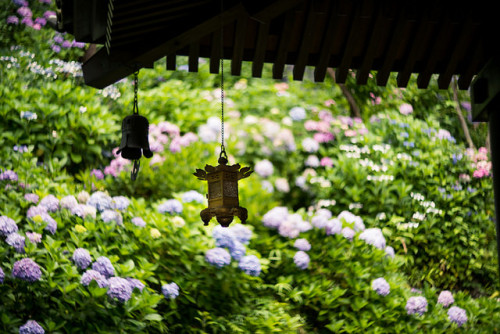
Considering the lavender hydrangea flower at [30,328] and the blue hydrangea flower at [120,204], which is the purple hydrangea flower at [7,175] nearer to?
the blue hydrangea flower at [120,204]

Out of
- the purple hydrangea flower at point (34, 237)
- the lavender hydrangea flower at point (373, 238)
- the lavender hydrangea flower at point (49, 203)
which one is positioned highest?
the lavender hydrangea flower at point (49, 203)

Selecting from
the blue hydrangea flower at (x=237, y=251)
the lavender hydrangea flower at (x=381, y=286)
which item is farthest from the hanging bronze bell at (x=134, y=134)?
the lavender hydrangea flower at (x=381, y=286)

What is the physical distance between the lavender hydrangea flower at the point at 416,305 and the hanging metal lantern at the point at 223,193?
8.34ft

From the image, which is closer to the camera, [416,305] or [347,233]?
[416,305]

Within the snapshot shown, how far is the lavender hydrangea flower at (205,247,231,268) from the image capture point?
4574mm

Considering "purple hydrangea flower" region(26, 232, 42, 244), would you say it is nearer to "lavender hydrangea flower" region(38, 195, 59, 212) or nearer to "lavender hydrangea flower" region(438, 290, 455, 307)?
"lavender hydrangea flower" region(38, 195, 59, 212)

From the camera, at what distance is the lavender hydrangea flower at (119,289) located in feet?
13.0

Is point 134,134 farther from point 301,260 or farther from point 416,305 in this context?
point 416,305

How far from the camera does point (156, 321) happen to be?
421 cm

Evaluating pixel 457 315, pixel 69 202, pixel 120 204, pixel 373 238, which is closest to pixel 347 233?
pixel 373 238

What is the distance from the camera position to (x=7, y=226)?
422 cm

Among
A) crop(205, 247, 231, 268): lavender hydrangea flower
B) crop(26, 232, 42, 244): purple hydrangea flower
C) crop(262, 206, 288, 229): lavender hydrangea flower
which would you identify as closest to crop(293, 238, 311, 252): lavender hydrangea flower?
crop(262, 206, 288, 229): lavender hydrangea flower

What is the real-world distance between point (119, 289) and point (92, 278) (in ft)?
0.61

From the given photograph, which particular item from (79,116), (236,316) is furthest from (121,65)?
(79,116)
